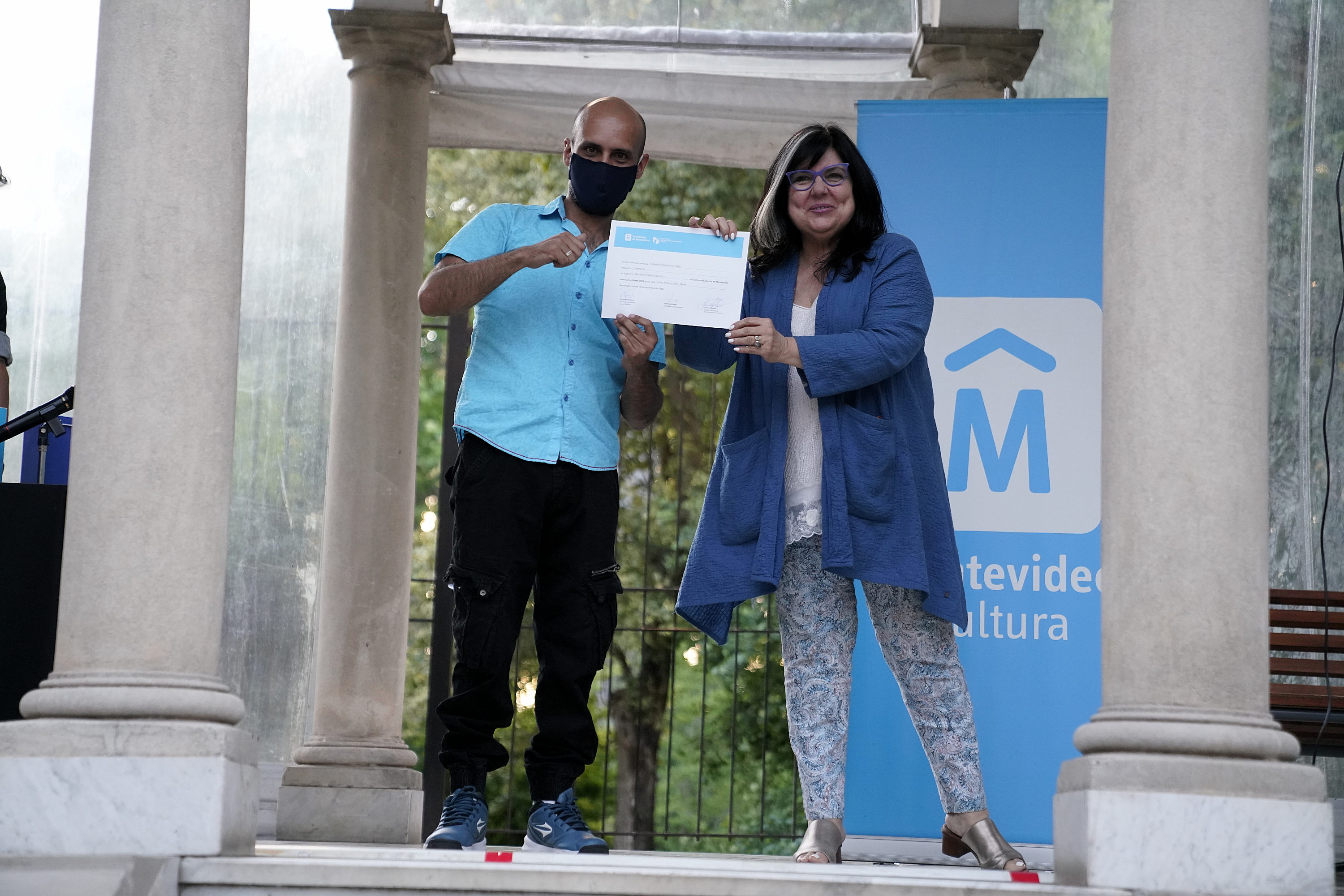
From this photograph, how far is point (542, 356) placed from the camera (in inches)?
184

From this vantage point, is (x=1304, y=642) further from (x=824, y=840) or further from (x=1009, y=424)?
(x=824, y=840)

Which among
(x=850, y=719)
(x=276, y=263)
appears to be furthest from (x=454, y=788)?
(x=276, y=263)

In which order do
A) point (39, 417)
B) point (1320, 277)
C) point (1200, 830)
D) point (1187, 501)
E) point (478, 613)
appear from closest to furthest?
1. point (1200, 830)
2. point (1187, 501)
3. point (478, 613)
4. point (39, 417)
5. point (1320, 277)

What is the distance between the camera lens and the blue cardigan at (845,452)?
436 cm

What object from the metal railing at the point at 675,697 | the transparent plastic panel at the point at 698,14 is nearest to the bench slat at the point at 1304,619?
the transparent plastic panel at the point at 698,14

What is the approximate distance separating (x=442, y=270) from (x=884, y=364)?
131cm

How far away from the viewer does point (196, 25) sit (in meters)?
4.29

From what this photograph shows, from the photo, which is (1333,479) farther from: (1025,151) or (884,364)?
(884,364)

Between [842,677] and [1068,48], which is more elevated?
[1068,48]

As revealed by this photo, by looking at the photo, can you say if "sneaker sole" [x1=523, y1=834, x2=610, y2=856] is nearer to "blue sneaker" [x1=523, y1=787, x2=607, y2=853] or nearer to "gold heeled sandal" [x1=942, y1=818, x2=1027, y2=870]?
"blue sneaker" [x1=523, y1=787, x2=607, y2=853]

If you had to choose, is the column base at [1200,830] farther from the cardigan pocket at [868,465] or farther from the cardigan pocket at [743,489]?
the cardigan pocket at [743,489]

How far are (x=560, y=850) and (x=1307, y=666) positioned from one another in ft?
11.8

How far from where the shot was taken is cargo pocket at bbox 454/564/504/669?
14.7ft

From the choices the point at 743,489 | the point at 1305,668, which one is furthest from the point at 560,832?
the point at 1305,668
